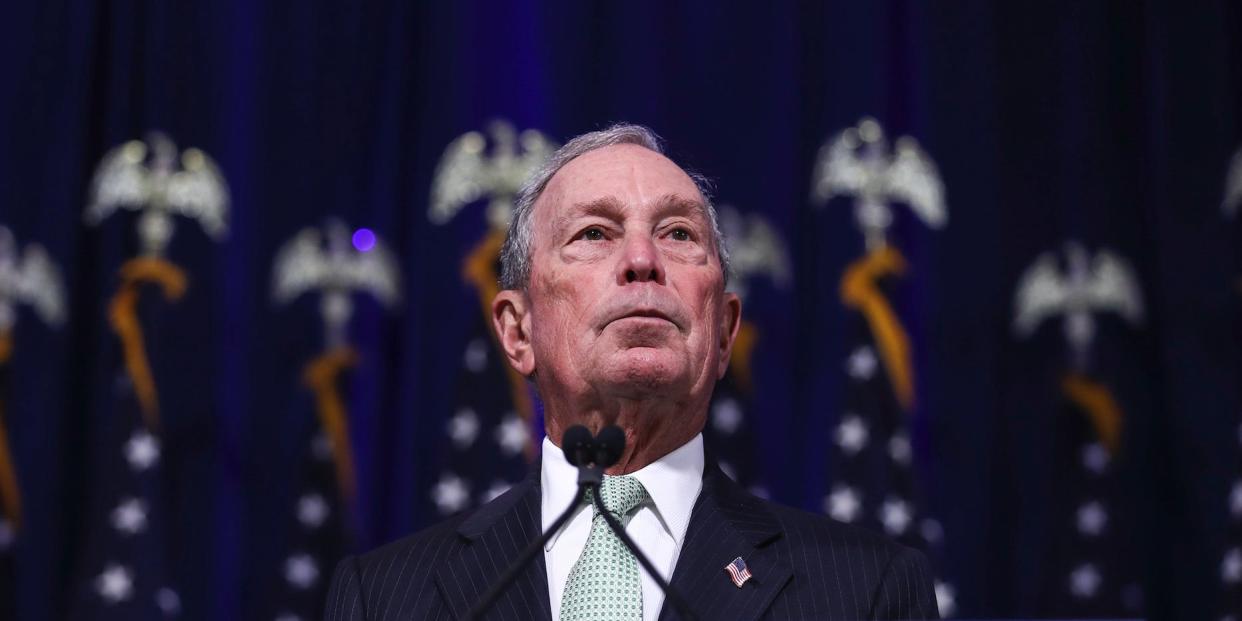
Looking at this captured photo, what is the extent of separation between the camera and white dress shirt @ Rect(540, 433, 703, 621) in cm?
186

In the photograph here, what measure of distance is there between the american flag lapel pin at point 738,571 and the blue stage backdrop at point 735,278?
165cm

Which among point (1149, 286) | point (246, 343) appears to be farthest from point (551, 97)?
point (1149, 286)

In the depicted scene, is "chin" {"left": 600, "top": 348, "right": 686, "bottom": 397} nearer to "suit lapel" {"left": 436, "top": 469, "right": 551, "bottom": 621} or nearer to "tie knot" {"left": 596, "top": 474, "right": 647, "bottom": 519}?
"tie knot" {"left": 596, "top": 474, "right": 647, "bottom": 519}

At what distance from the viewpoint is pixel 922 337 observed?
3572 mm

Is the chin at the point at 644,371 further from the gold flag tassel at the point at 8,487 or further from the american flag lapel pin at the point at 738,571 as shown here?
the gold flag tassel at the point at 8,487

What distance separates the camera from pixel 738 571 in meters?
1.81

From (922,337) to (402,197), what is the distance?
1.42 meters

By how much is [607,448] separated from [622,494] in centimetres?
41

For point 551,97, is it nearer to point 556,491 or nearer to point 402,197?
point 402,197

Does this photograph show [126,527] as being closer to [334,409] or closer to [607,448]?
[334,409]

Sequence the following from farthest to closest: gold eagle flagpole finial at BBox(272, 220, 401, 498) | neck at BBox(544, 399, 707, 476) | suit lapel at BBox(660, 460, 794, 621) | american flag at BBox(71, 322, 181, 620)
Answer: gold eagle flagpole finial at BBox(272, 220, 401, 498)
american flag at BBox(71, 322, 181, 620)
neck at BBox(544, 399, 707, 476)
suit lapel at BBox(660, 460, 794, 621)

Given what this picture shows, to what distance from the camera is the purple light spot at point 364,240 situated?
3.64 m

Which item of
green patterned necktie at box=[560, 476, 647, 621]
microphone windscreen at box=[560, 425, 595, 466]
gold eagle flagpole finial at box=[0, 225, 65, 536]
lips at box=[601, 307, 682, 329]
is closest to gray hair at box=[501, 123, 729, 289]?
lips at box=[601, 307, 682, 329]

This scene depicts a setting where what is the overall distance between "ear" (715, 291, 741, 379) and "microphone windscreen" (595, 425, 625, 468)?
556mm
